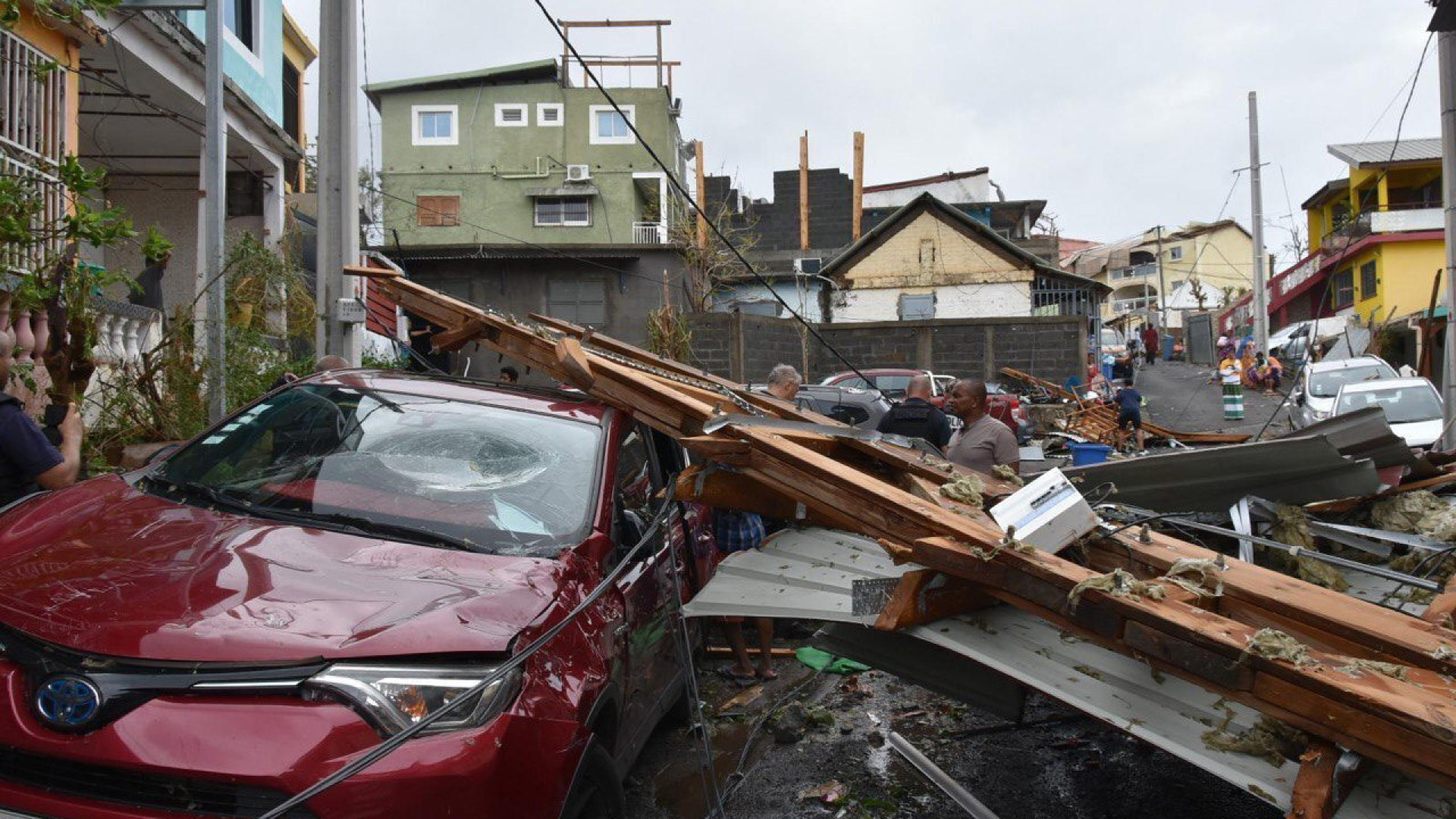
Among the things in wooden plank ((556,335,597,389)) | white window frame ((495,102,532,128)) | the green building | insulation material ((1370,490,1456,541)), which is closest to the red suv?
wooden plank ((556,335,597,389))

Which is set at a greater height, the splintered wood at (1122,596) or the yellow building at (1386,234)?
the yellow building at (1386,234)

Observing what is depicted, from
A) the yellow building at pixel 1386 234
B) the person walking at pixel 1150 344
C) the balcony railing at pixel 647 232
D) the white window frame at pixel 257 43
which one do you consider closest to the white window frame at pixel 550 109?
the balcony railing at pixel 647 232

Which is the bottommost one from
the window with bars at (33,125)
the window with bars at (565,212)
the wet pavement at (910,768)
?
the wet pavement at (910,768)

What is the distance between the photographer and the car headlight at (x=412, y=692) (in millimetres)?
2354

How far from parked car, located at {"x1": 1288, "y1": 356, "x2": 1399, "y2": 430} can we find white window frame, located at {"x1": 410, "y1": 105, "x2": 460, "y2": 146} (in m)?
31.6

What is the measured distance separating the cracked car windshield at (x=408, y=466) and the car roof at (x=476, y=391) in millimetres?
61

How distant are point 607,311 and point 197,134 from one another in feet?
52.6

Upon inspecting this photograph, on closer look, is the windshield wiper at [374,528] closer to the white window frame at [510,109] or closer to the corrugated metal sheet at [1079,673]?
the corrugated metal sheet at [1079,673]

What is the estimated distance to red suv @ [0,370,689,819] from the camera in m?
2.24

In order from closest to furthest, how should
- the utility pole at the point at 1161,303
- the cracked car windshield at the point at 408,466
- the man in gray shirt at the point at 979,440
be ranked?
the cracked car windshield at the point at 408,466 → the man in gray shirt at the point at 979,440 → the utility pole at the point at 1161,303

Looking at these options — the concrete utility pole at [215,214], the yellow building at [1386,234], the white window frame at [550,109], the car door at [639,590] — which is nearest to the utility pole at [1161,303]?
the yellow building at [1386,234]

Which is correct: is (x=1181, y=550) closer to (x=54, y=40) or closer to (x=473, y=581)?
(x=473, y=581)

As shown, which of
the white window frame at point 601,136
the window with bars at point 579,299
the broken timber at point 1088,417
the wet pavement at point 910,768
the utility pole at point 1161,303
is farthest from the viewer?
the utility pole at point 1161,303

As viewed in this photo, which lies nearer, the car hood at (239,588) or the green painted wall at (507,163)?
the car hood at (239,588)
